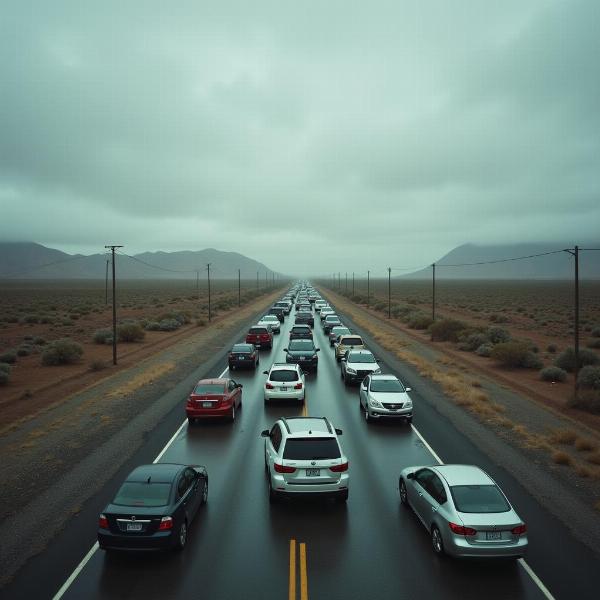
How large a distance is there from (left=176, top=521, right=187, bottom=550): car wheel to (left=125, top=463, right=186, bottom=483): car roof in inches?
31.8

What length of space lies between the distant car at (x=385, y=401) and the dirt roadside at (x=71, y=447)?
7.07 m

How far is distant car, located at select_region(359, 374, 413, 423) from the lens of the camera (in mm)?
17312

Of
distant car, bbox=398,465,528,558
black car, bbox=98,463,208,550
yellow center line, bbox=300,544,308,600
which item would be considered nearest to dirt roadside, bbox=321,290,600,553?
distant car, bbox=398,465,528,558

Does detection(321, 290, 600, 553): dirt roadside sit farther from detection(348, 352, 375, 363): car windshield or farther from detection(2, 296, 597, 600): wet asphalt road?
detection(348, 352, 375, 363): car windshield

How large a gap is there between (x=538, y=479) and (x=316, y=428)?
561 cm

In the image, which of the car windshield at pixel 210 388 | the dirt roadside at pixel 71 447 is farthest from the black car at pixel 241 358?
the car windshield at pixel 210 388

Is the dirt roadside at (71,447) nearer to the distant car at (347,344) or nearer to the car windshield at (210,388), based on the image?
the car windshield at (210,388)

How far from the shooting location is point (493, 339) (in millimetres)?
38969

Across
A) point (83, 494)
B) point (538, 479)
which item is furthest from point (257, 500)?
point (538, 479)

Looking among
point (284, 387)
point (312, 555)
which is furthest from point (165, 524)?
point (284, 387)

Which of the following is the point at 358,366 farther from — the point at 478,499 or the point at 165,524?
the point at 165,524

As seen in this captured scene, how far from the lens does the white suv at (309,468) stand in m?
10.7

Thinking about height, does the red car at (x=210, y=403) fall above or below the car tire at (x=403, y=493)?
above

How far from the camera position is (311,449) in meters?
11.0
